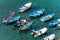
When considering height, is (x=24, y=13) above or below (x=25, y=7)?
below

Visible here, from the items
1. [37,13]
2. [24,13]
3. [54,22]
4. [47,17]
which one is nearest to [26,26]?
[37,13]

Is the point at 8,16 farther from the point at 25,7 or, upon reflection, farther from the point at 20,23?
the point at 25,7

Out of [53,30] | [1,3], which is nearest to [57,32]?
[53,30]

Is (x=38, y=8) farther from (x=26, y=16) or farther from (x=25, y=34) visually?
(x=25, y=34)

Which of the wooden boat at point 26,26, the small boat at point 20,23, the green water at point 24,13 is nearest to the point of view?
the green water at point 24,13

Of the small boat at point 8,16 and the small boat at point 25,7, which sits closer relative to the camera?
the small boat at point 8,16

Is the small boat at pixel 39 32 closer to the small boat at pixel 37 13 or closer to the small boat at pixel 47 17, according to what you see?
the small boat at pixel 47 17

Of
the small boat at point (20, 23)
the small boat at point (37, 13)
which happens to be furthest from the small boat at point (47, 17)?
the small boat at point (20, 23)

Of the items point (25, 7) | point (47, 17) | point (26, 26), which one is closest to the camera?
point (26, 26)

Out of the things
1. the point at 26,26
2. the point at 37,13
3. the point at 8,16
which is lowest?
the point at 26,26

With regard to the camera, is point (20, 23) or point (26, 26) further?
point (20, 23)

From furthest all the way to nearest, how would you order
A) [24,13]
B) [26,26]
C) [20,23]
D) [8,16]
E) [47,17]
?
[24,13], [8,16], [47,17], [20,23], [26,26]
